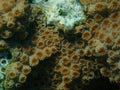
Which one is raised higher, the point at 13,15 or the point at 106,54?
the point at 13,15

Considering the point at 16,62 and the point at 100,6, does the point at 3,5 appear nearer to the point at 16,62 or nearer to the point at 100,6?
the point at 16,62

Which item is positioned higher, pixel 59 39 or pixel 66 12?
pixel 66 12

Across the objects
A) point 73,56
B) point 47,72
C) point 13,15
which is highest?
point 13,15

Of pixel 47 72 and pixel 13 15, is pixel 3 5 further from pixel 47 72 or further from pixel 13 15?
pixel 47 72

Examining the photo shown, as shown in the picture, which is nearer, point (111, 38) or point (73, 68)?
point (111, 38)

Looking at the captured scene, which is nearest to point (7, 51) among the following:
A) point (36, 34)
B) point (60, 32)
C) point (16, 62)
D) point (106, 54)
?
point (16, 62)

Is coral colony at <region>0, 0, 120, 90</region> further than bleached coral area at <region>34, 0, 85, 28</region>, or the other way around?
bleached coral area at <region>34, 0, 85, 28</region>

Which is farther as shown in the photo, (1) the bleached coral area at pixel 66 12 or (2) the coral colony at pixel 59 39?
(1) the bleached coral area at pixel 66 12
